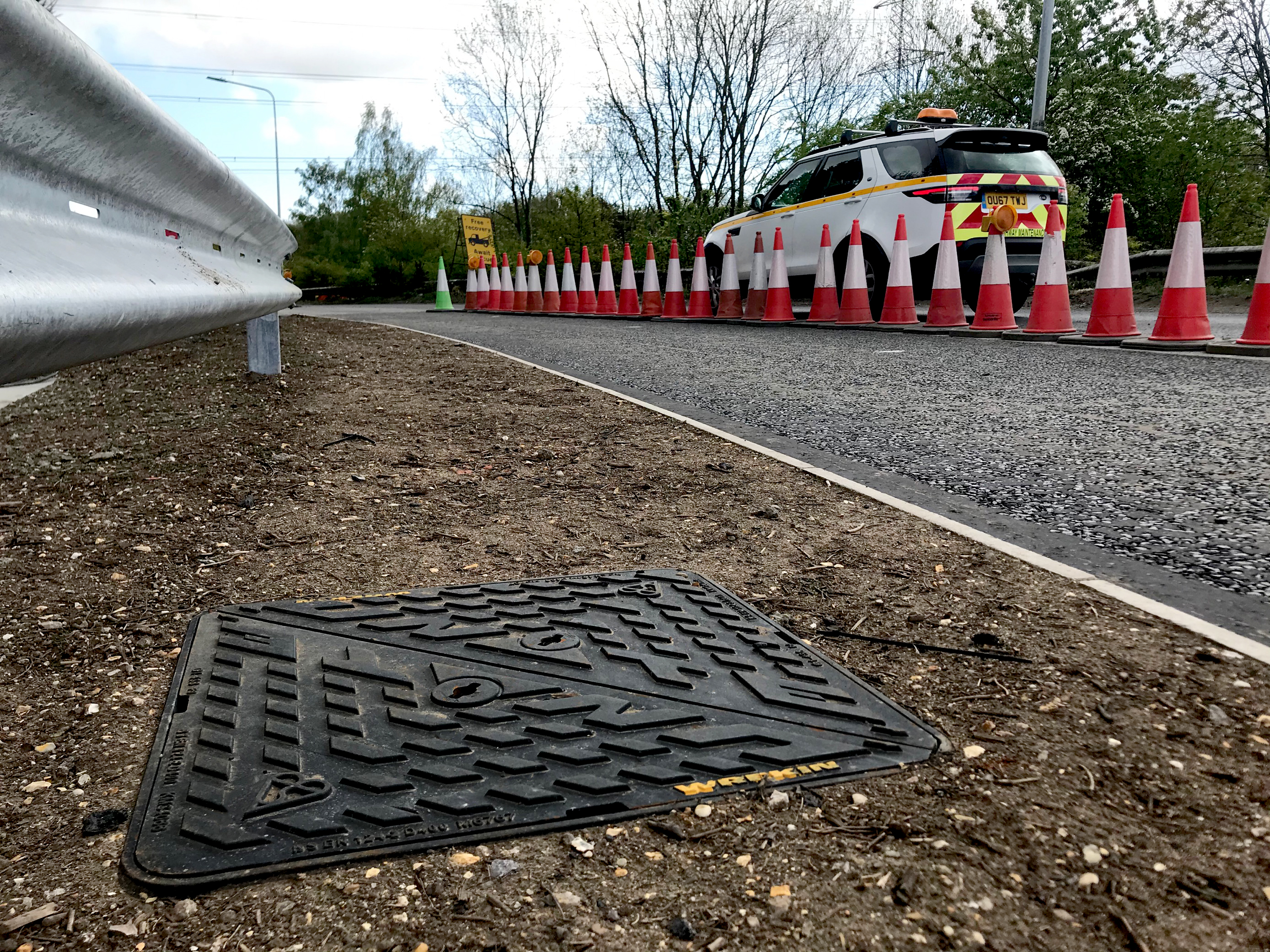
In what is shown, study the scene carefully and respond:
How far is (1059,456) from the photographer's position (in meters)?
3.77

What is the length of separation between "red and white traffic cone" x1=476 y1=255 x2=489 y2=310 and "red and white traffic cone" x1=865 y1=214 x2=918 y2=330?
11279mm

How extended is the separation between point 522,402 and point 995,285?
5413 mm

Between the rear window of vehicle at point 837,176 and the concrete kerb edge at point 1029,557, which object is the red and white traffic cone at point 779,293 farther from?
the concrete kerb edge at point 1029,557

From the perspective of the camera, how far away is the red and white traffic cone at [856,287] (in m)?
10.2

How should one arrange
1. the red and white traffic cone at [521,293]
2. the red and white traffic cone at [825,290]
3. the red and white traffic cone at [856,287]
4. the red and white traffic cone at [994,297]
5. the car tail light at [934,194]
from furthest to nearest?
the red and white traffic cone at [521,293], the red and white traffic cone at [825,290], the red and white traffic cone at [856,287], the car tail light at [934,194], the red and white traffic cone at [994,297]

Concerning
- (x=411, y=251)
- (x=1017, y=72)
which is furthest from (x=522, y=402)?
(x=411, y=251)

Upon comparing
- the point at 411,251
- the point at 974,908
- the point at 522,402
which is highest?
the point at 411,251

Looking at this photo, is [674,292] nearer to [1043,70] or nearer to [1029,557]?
[1043,70]

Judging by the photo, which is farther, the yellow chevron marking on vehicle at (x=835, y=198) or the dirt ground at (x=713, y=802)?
the yellow chevron marking on vehicle at (x=835, y=198)

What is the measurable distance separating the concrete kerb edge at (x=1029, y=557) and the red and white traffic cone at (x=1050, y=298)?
485 centimetres

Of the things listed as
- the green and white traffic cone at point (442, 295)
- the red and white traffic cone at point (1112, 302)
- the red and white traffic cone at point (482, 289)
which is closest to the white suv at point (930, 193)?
the red and white traffic cone at point (1112, 302)

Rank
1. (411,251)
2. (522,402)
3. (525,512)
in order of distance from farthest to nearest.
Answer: (411,251) → (522,402) → (525,512)

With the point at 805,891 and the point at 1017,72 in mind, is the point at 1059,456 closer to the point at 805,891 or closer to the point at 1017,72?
the point at 805,891

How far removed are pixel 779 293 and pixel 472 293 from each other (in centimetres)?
1048
